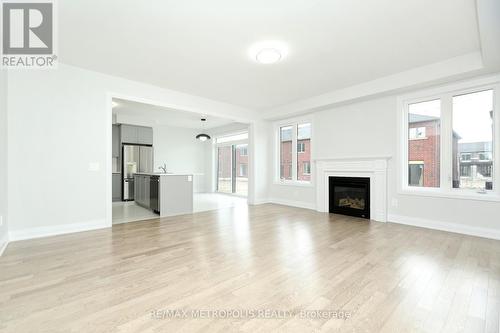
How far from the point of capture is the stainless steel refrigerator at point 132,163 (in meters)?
7.45

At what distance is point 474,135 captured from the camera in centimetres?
374

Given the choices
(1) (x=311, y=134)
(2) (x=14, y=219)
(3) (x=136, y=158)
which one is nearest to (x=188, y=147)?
(3) (x=136, y=158)

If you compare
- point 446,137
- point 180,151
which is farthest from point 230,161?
point 446,137

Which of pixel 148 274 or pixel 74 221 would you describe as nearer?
pixel 148 274

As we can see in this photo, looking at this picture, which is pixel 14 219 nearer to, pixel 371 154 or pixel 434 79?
pixel 371 154

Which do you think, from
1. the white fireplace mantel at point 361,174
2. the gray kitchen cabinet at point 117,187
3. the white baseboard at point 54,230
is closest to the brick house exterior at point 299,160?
the white fireplace mantel at point 361,174

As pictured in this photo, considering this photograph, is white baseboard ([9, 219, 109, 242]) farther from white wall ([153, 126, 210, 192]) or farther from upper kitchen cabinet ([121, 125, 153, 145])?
white wall ([153, 126, 210, 192])

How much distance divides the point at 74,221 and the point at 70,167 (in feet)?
2.97

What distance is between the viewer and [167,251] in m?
2.90

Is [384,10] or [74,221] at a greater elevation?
[384,10]

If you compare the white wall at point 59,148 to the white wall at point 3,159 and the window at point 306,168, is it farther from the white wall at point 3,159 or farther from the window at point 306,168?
the window at point 306,168

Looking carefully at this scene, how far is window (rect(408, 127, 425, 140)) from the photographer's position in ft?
13.9

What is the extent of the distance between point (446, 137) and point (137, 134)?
840cm

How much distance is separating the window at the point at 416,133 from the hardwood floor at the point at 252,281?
179 cm
